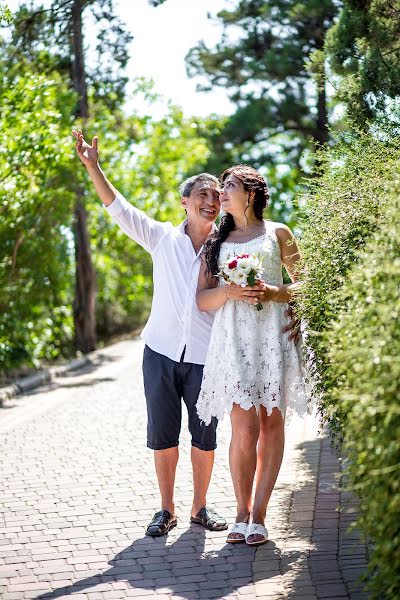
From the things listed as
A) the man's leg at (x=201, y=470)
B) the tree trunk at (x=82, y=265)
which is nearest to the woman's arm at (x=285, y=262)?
the man's leg at (x=201, y=470)

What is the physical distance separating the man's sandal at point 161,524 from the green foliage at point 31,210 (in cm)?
751

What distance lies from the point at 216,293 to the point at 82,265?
14.6 meters

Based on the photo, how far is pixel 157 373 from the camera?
654 centimetres

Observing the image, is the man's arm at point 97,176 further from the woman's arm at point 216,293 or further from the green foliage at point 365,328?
the green foliage at point 365,328

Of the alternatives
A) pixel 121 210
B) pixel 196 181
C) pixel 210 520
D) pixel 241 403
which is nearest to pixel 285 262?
pixel 196 181

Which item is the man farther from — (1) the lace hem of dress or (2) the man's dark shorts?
(1) the lace hem of dress

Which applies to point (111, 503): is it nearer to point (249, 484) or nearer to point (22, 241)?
point (249, 484)

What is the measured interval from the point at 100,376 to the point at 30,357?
56.5 inches

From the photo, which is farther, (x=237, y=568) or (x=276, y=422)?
(x=276, y=422)

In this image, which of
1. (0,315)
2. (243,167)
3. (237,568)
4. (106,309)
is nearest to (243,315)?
(243,167)

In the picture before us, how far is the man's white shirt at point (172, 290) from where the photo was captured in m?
6.49

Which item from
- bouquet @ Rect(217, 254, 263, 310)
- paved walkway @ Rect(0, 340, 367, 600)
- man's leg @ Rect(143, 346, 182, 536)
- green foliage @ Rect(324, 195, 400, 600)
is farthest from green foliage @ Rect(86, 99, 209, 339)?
green foliage @ Rect(324, 195, 400, 600)

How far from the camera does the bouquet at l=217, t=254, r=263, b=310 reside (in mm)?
5891

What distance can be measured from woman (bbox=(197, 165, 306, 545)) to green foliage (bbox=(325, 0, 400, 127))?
1.62 meters
